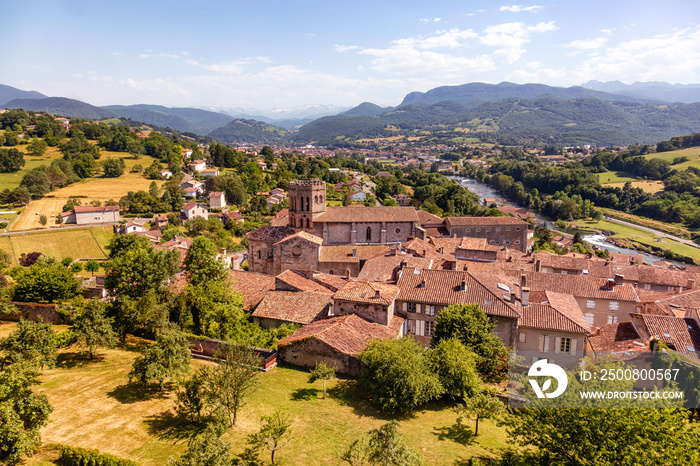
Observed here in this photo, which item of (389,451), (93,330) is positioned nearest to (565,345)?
(389,451)

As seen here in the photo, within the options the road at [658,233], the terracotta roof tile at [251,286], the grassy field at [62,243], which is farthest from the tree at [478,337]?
the road at [658,233]

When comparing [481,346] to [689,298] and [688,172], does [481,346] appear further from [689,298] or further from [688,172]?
[688,172]

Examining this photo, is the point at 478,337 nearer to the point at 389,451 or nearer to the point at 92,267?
the point at 389,451

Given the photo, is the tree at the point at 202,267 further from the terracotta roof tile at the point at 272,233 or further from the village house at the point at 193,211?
the village house at the point at 193,211

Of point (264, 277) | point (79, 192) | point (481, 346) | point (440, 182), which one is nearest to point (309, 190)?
point (264, 277)

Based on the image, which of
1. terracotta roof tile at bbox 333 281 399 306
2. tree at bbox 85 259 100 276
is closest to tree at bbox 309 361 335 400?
terracotta roof tile at bbox 333 281 399 306

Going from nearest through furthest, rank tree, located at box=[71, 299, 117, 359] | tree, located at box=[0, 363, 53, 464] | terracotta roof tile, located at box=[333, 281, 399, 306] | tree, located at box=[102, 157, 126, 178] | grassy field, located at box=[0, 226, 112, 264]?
tree, located at box=[0, 363, 53, 464] < tree, located at box=[71, 299, 117, 359] < terracotta roof tile, located at box=[333, 281, 399, 306] < grassy field, located at box=[0, 226, 112, 264] < tree, located at box=[102, 157, 126, 178]

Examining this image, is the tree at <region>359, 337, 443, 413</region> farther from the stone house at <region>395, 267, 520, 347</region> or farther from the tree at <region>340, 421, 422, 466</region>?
the stone house at <region>395, 267, 520, 347</region>
